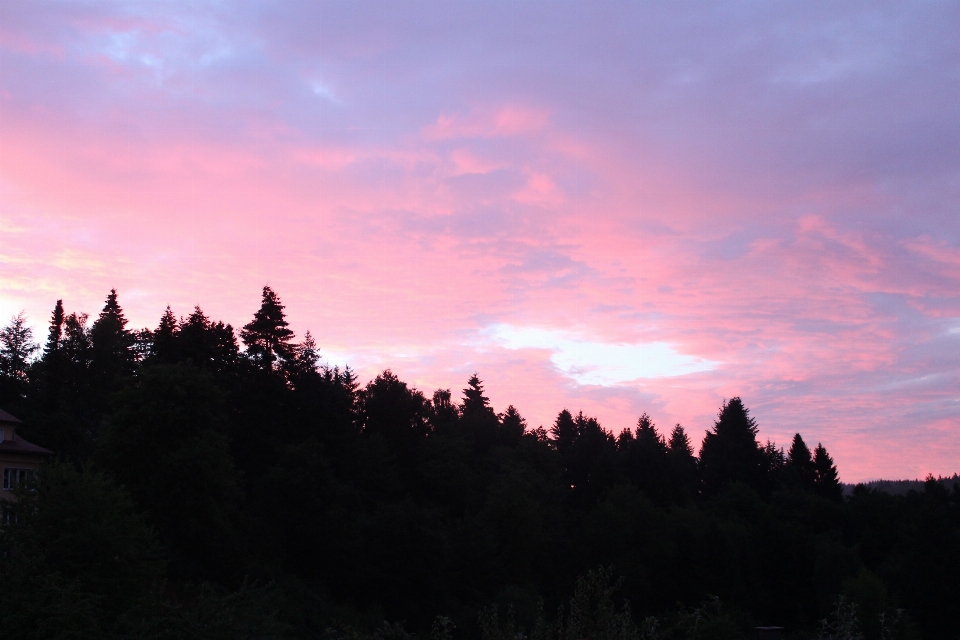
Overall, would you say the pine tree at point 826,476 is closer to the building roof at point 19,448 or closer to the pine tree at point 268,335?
the pine tree at point 268,335

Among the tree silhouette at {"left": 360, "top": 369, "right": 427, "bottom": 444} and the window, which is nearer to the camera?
the window

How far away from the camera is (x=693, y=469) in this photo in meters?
110

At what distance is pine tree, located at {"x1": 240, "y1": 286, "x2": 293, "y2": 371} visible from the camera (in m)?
66.4

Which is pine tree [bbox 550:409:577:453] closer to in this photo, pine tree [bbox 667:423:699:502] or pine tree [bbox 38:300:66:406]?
pine tree [bbox 667:423:699:502]

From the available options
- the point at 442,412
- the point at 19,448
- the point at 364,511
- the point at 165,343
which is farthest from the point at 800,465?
the point at 19,448

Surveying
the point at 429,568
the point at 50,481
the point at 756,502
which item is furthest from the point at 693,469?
the point at 50,481

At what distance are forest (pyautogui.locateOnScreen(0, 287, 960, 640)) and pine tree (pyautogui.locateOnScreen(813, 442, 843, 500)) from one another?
9291 mm

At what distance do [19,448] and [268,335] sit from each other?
20469mm

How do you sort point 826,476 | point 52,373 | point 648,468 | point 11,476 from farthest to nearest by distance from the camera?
1. point 826,476
2. point 648,468
3. point 52,373
4. point 11,476

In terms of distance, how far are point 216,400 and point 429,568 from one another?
1991 centimetres

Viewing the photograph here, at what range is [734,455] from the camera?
108m

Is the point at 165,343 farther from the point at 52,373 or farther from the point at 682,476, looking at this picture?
the point at 682,476

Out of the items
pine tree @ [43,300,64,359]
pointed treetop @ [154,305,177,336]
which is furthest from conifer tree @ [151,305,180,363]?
pine tree @ [43,300,64,359]

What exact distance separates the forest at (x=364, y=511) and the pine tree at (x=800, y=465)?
7.40m
